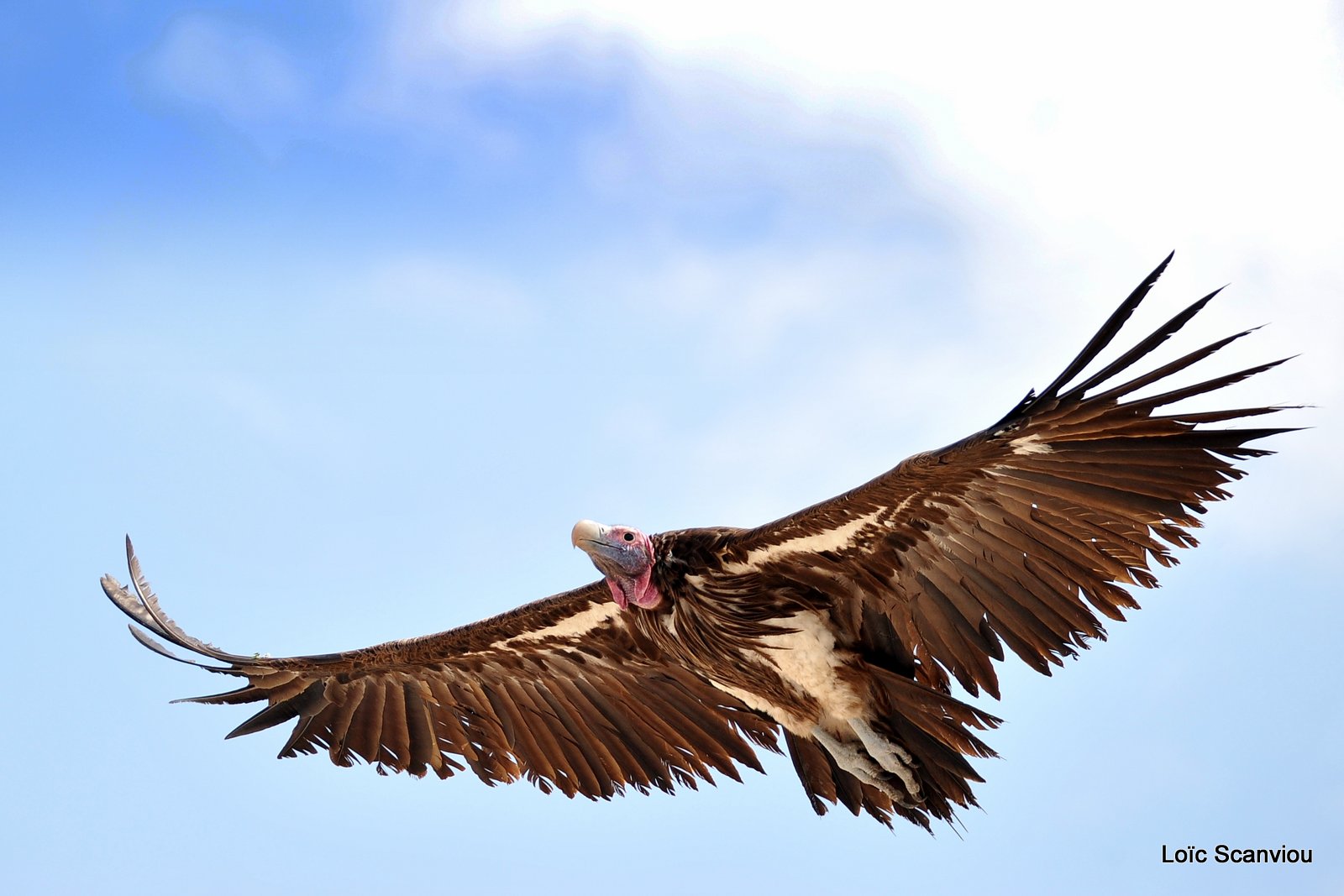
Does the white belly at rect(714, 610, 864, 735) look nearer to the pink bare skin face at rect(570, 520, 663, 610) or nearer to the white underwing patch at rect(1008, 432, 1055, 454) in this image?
the pink bare skin face at rect(570, 520, 663, 610)

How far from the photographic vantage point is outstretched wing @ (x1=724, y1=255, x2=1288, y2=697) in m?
7.22

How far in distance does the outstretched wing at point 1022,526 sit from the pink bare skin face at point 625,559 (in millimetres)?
592

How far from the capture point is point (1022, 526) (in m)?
7.76

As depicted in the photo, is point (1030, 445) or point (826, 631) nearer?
point (1030, 445)

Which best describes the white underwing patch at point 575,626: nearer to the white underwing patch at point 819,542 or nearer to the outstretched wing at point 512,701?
the outstretched wing at point 512,701

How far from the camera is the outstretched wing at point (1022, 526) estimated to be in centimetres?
722

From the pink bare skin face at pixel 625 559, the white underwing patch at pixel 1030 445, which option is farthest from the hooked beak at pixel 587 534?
the white underwing patch at pixel 1030 445

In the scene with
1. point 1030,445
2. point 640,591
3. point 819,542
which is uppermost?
point 640,591

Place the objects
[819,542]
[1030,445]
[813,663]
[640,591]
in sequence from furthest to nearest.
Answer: [640,591], [813,663], [819,542], [1030,445]

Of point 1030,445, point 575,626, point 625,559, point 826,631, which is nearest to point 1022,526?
point 1030,445

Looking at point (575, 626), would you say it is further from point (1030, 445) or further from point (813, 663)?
point (1030, 445)

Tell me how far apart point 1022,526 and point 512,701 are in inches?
159

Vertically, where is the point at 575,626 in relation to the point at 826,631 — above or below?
above

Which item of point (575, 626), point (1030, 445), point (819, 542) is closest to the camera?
point (1030, 445)
